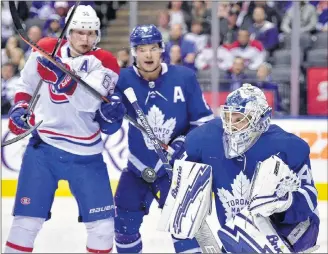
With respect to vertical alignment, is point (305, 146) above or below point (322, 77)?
above

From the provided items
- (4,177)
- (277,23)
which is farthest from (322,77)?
(4,177)

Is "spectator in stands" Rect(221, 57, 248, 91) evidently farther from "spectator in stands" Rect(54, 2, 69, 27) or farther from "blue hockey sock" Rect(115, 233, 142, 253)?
"blue hockey sock" Rect(115, 233, 142, 253)

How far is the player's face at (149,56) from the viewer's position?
383 centimetres

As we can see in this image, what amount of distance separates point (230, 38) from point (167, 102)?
2.82 m

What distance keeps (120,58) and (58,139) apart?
2.81 m

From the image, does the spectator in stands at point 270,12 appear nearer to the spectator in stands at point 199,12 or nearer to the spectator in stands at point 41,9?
the spectator in stands at point 199,12

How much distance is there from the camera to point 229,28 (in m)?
6.69

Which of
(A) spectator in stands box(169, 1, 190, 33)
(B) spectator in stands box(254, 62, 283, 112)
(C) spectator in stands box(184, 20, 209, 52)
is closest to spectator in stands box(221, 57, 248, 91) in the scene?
(B) spectator in stands box(254, 62, 283, 112)

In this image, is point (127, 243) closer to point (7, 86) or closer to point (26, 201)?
point (26, 201)

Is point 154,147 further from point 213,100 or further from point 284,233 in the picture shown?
point 213,100

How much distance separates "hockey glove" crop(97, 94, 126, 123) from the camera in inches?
144

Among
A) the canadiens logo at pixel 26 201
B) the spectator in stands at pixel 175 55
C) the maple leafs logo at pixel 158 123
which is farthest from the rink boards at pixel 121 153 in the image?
the canadiens logo at pixel 26 201

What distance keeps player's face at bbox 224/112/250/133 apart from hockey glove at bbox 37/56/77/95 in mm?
815

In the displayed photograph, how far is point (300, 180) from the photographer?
9.84ft
